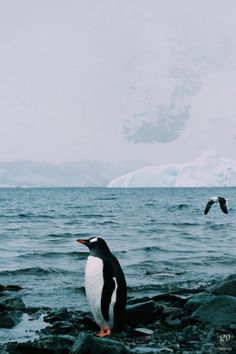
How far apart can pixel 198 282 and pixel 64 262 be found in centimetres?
486

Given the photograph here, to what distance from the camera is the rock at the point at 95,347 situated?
6707 mm

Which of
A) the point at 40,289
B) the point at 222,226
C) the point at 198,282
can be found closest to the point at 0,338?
the point at 40,289

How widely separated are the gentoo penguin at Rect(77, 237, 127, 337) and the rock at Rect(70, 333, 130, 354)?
122cm

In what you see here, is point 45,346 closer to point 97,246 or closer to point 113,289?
point 113,289

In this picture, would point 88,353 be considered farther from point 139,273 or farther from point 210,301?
point 139,273

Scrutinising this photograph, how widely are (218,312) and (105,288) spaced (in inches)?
68.2

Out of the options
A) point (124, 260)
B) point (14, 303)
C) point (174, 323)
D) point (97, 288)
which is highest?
point (97, 288)

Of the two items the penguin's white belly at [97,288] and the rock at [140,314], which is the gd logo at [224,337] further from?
the penguin's white belly at [97,288]

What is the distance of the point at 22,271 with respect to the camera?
15.3m

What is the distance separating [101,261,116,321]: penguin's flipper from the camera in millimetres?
8016

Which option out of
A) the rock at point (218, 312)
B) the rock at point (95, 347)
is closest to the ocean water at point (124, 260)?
the rock at point (218, 312)

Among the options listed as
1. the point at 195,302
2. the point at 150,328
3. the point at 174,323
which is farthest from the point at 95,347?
the point at 195,302

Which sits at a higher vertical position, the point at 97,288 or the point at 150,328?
the point at 97,288

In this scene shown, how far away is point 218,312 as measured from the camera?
8680 millimetres
